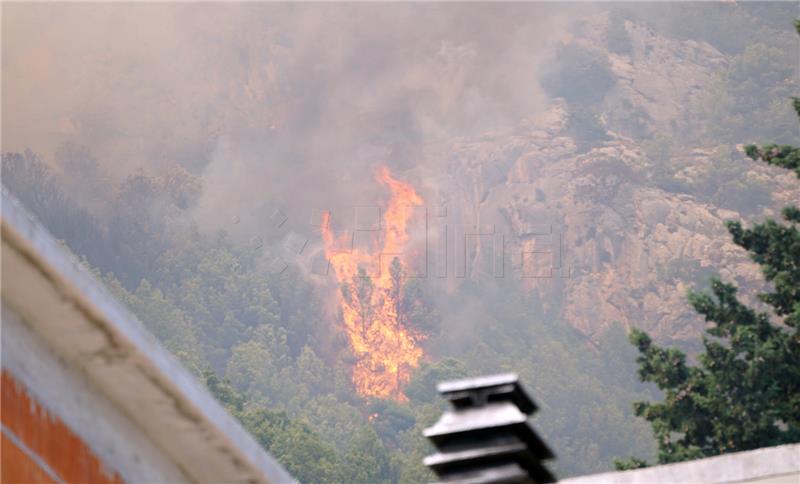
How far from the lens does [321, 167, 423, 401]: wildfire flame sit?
2303 inches

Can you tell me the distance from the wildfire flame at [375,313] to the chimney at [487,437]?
55.4 metres

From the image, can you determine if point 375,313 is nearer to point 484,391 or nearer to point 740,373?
point 740,373

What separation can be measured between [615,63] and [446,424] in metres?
68.5

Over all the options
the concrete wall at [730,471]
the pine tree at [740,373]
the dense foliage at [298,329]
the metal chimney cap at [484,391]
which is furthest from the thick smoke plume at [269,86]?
the metal chimney cap at [484,391]

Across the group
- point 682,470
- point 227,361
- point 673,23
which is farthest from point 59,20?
point 682,470

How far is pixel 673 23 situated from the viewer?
70.9 metres

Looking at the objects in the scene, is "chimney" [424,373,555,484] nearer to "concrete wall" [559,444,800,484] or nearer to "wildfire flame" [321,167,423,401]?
"concrete wall" [559,444,800,484]

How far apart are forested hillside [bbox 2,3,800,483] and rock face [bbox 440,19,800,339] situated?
0.10m

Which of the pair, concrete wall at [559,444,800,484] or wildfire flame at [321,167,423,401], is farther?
wildfire flame at [321,167,423,401]

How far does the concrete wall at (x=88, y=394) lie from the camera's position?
1.55 meters

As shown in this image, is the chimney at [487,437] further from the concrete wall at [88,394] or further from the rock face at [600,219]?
the rock face at [600,219]

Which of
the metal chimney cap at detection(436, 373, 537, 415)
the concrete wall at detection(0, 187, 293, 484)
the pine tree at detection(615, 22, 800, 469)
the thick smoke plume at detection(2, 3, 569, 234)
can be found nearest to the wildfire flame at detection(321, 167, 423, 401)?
the thick smoke plume at detection(2, 3, 569, 234)

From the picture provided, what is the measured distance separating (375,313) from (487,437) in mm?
58106

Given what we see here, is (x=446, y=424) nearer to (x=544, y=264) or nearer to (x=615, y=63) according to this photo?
(x=544, y=264)
